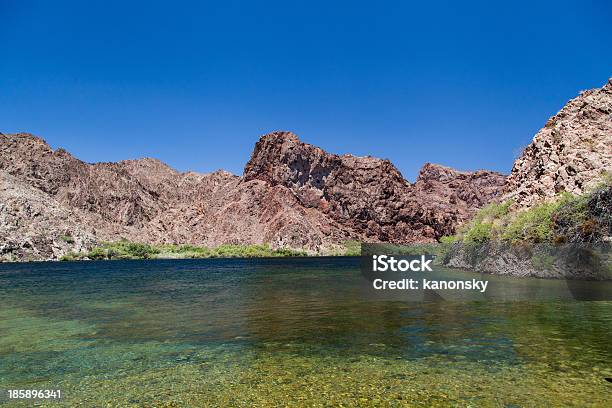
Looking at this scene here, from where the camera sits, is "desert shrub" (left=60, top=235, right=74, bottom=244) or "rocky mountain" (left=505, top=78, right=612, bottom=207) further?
"desert shrub" (left=60, top=235, right=74, bottom=244)

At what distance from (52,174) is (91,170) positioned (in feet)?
69.9

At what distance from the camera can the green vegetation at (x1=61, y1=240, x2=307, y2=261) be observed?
147500 mm

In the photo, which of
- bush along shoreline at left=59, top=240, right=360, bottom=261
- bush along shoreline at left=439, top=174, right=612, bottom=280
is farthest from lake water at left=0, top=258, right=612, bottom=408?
bush along shoreline at left=59, top=240, right=360, bottom=261

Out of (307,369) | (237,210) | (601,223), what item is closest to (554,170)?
(601,223)

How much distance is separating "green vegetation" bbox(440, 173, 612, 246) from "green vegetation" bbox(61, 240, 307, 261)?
4540 inches

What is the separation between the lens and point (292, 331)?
1841 cm

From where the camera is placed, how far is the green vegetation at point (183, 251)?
147500 millimetres

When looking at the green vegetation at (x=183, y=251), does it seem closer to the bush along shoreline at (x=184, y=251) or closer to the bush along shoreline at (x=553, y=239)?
the bush along shoreline at (x=184, y=251)

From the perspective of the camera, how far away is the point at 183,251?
6506 inches

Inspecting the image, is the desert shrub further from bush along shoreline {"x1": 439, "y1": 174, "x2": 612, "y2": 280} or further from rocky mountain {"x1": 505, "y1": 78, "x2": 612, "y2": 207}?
rocky mountain {"x1": 505, "y1": 78, "x2": 612, "y2": 207}

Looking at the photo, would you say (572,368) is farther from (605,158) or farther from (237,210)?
(237,210)

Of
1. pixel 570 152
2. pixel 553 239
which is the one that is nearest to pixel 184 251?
pixel 570 152

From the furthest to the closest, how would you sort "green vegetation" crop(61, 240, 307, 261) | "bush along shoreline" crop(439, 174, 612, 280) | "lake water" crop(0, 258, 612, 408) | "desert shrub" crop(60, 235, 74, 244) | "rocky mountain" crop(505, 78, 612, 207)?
"green vegetation" crop(61, 240, 307, 261) < "desert shrub" crop(60, 235, 74, 244) < "rocky mountain" crop(505, 78, 612, 207) < "bush along shoreline" crop(439, 174, 612, 280) < "lake water" crop(0, 258, 612, 408)

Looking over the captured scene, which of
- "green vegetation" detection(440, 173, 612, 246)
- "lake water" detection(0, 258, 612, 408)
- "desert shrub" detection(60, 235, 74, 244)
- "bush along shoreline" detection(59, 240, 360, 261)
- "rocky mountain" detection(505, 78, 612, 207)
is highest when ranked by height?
"rocky mountain" detection(505, 78, 612, 207)
